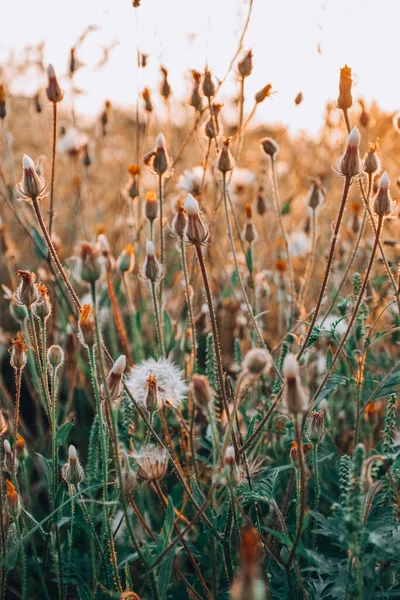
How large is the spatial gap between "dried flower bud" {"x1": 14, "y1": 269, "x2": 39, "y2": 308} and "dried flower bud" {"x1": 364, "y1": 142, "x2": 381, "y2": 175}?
622mm

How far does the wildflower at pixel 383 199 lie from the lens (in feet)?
3.08

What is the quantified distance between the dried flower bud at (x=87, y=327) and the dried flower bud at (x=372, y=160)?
580 millimetres

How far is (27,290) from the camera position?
0.96 meters

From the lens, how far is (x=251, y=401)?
1.45 m

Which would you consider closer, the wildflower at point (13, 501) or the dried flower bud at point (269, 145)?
the wildflower at point (13, 501)

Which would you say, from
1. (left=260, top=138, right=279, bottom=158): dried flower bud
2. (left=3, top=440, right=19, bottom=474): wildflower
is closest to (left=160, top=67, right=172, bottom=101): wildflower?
(left=260, top=138, right=279, bottom=158): dried flower bud

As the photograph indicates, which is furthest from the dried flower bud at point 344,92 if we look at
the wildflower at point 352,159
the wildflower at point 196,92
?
the wildflower at point 196,92

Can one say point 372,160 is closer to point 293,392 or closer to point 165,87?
point 293,392

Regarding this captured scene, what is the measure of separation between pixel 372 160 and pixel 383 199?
0.55ft

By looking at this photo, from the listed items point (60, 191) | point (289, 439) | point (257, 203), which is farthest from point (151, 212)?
point (60, 191)

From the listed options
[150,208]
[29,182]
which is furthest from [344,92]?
[29,182]

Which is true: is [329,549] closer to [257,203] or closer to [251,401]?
[251,401]

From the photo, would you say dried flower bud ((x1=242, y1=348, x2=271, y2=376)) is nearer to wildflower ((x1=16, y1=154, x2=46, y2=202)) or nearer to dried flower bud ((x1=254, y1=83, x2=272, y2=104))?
wildflower ((x1=16, y1=154, x2=46, y2=202))

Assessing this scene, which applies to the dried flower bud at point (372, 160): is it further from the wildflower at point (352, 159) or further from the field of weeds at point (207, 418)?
the wildflower at point (352, 159)
